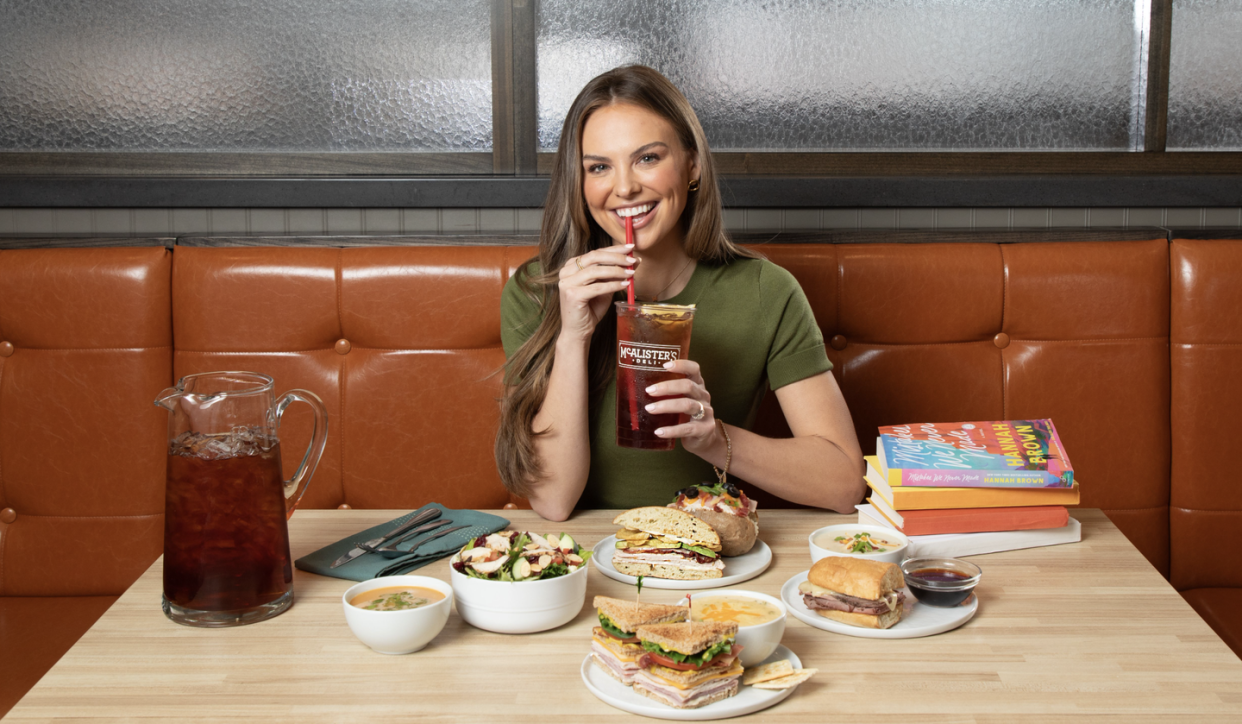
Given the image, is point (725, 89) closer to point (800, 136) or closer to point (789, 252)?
point (800, 136)

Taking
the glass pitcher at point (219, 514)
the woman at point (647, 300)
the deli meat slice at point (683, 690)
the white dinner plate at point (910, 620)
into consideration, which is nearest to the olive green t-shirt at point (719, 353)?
the woman at point (647, 300)

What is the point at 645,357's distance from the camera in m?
1.26

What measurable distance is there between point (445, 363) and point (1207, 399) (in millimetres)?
1497

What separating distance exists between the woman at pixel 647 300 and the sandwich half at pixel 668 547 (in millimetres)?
260

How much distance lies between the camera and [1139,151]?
231 cm

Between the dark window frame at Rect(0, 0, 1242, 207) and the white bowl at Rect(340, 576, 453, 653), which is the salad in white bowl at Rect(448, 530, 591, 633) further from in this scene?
the dark window frame at Rect(0, 0, 1242, 207)

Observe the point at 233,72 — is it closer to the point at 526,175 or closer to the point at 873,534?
the point at 526,175

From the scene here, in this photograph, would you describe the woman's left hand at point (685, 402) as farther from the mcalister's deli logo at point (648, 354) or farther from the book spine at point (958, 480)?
the book spine at point (958, 480)

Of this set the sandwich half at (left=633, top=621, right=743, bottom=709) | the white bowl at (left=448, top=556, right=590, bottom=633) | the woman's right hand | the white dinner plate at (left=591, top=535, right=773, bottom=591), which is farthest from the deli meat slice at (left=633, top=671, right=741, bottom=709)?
the woman's right hand

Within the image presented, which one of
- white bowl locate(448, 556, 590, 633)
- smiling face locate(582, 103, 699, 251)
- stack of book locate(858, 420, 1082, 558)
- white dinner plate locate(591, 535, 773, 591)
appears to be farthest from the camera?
smiling face locate(582, 103, 699, 251)

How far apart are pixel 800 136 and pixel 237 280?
4.29ft

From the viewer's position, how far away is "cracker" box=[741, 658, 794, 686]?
852 millimetres

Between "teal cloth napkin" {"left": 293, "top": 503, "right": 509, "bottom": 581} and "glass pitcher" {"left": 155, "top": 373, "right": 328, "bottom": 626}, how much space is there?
0.12 metres

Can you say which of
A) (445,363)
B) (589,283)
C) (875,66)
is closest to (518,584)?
(589,283)
